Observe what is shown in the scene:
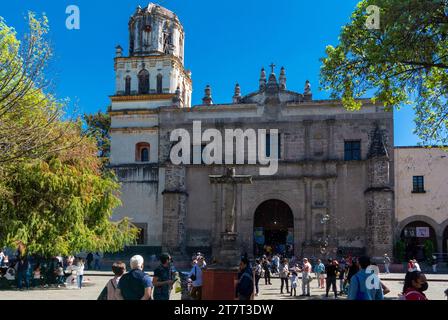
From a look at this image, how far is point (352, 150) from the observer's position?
35.7m

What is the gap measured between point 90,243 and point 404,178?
70.6ft

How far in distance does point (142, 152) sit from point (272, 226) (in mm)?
10217

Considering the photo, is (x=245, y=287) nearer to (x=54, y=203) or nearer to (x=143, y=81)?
(x=54, y=203)

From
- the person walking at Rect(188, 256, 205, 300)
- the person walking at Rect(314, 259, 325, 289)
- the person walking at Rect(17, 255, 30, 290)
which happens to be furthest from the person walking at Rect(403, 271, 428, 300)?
the person walking at Rect(17, 255, 30, 290)

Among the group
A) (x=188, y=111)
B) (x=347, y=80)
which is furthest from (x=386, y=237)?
(x=347, y=80)

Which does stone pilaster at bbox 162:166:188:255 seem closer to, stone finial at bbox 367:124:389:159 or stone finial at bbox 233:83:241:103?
stone finial at bbox 233:83:241:103

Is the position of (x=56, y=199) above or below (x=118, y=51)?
below

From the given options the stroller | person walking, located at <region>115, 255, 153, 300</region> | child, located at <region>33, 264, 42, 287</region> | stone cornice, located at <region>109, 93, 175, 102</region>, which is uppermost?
stone cornice, located at <region>109, 93, 175, 102</region>

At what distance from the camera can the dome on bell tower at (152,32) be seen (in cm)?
3944

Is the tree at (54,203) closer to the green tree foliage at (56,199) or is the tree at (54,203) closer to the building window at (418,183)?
the green tree foliage at (56,199)

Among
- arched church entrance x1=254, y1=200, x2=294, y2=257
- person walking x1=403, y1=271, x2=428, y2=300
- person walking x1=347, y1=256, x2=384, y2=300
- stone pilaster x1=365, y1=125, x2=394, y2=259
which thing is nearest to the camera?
person walking x1=403, y1=271, x2=428, y2=300

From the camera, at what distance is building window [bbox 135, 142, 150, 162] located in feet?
125

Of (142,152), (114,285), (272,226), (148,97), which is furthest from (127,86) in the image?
(114,285)

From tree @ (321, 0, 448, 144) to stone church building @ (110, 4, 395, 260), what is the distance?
16.4 metres
